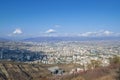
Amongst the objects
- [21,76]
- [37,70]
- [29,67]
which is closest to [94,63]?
[21,76]

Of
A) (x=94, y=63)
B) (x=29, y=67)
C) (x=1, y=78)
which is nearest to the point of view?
(x=94, y=63)

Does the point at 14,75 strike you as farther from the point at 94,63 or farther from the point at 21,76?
the point at 94,63

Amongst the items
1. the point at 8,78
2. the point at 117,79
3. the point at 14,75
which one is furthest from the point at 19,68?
the point at 117,79

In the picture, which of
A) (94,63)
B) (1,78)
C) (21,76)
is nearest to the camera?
(94,63)

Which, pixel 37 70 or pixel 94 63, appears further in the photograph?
pixel 37 70

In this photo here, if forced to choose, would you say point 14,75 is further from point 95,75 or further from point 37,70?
point 95,75

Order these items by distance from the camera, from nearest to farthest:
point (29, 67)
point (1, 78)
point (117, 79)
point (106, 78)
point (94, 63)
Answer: point (117, 79)
point (106, 78)
point (94, 63)
point (1, 78)
point (29, 67)

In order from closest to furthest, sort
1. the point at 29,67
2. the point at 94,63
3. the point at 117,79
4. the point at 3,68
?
the point at 117,79, the point at 94,63, the point at 3,68, the point at 29,67

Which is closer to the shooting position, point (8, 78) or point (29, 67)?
point (8, 78)

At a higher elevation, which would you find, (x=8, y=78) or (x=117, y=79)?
(x=117, y=79)
